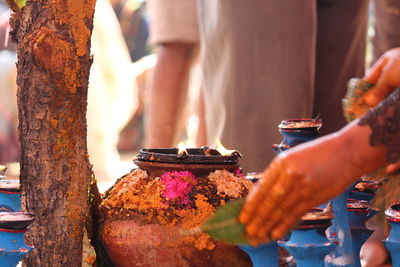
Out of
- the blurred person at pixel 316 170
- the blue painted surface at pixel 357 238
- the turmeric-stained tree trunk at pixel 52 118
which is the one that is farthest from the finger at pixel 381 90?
the turmeric-stained tree trunk at pixel 52 118

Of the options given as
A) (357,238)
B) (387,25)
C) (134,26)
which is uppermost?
(134,26)

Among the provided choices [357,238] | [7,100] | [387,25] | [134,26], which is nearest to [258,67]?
[357,238]

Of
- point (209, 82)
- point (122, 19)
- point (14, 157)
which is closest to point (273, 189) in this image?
point (209, 82)

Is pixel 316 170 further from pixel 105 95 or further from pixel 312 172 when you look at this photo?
pixel 105 95

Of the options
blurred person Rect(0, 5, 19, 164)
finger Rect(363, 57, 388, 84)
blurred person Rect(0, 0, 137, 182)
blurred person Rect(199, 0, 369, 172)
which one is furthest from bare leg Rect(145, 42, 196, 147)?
finger Rect(363, 57, 388, 84)

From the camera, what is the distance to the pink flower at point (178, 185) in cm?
160

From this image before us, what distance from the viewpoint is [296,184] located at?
3.55 ft

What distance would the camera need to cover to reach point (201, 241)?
1.56 meters

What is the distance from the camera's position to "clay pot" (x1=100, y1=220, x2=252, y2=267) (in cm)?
157

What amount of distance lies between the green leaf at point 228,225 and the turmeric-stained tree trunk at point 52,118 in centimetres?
54

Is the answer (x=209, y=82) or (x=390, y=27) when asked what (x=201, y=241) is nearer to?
(x=209, y=82)

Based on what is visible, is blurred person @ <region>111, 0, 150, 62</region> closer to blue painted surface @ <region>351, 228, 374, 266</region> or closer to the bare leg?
the bare leg

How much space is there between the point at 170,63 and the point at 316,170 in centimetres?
292

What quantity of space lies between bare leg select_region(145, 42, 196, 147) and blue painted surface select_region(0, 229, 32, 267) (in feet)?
8.04
